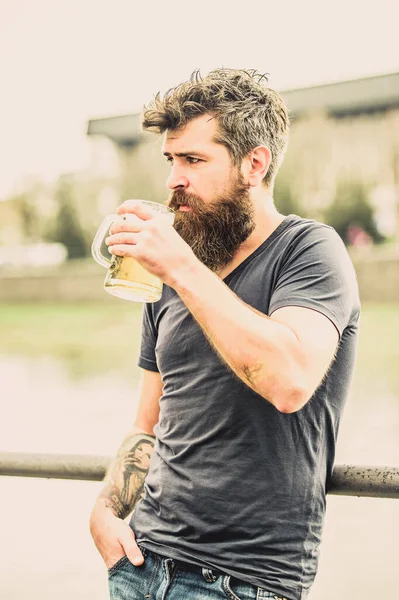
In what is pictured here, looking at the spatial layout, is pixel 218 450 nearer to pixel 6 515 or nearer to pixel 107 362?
pixel 6 515

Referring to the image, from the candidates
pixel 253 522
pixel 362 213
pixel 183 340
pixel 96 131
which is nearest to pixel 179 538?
pixel 253 522

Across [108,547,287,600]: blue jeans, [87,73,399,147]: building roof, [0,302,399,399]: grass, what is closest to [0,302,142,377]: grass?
[0,302,399,399]: grass

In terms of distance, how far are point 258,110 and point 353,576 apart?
2265mm

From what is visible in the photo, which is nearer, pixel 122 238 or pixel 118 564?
pixel 122 238

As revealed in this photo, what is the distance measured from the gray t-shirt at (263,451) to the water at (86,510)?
0.13m

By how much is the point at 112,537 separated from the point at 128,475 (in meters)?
0.17

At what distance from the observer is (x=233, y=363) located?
1029 millimetres

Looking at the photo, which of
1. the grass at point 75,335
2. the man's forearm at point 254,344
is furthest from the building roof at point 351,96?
the man's forearm at point 254,344

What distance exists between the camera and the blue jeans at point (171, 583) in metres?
1.11

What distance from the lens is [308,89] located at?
52.7 ft

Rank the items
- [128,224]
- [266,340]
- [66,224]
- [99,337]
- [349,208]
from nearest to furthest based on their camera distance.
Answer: [266,340], [128,224], [349,208], [99,337], [66,224]

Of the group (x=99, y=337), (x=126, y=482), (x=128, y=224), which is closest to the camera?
(x=128, y=224)

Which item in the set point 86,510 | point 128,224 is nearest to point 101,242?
point 128,224

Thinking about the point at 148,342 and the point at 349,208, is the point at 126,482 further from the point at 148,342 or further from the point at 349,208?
the point at 349,208
